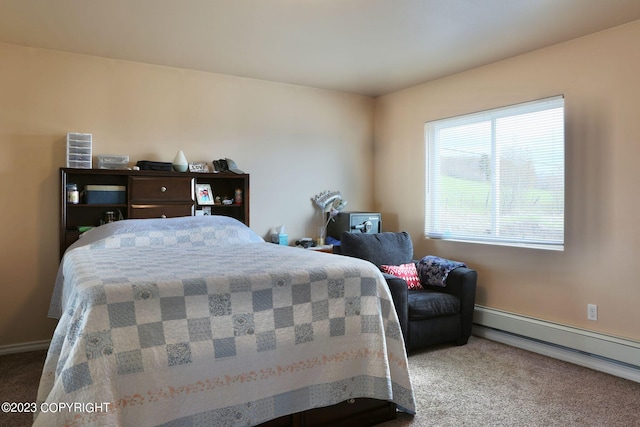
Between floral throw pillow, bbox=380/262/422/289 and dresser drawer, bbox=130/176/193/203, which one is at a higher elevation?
dresser drawer, bbox=130/176/193/203

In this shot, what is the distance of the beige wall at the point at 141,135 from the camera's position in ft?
11.3

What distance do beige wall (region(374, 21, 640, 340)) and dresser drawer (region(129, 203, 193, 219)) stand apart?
2615 millimetres

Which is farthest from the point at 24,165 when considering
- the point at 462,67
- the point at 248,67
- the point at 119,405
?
the point at 462,67

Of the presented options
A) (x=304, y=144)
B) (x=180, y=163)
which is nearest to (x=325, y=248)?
(x=304, y=144)

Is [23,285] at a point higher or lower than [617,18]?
lower

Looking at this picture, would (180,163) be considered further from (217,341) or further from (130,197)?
(217,341)

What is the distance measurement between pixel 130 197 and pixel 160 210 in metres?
0.26

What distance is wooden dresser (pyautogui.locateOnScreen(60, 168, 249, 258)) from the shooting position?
3473 mm

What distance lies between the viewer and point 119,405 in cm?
156

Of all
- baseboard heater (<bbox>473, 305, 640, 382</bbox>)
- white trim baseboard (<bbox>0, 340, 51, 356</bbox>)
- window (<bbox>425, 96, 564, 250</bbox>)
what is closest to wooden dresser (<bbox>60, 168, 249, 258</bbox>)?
white trim baseboard (<bbox>0, 340, 51, 356</bbox>)

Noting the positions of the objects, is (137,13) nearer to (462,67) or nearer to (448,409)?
(462,67)

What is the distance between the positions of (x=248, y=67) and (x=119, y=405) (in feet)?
10.4

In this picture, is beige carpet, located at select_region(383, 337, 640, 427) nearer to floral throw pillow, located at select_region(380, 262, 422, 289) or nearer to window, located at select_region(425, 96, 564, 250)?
floral throw pillow, located at select_region(380, 262, 422, 289)

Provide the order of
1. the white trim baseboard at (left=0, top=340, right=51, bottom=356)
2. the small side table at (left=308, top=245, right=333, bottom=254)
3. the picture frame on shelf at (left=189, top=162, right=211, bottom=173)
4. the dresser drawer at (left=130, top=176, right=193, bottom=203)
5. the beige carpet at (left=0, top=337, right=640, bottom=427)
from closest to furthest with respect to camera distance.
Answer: the beige carpet at (left=0, top=337, right=640, bottom=427) < the white trim baseboard at (left=0, top=340, right=51, bottom=356) < the dresser drawer at (left=130, top=176, right=193, bottom=203) < the picture frame on shelf at (left=189, top=162, right=211, bottom=173) < the small side table at (left=308, top=245, right=333, bottom=254)
